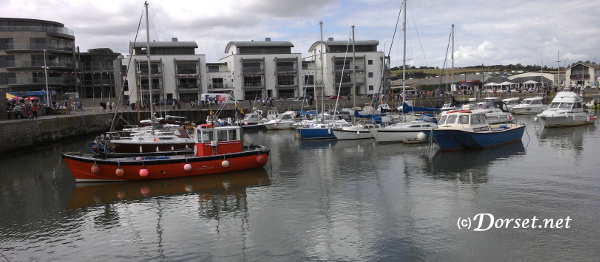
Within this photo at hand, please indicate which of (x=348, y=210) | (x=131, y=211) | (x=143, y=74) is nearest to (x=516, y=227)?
(x=348, y=210)

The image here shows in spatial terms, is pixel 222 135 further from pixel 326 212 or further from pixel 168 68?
pixel 168 68

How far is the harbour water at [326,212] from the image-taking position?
46.5ft

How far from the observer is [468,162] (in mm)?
28141

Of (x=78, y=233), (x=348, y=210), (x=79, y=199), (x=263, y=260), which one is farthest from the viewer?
(x=79, y=199)

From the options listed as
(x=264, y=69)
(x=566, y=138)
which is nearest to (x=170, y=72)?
(x=264, y=69)

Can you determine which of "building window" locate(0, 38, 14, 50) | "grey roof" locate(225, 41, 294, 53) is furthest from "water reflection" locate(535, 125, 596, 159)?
"building window" locate(0, 38, 14, 50)

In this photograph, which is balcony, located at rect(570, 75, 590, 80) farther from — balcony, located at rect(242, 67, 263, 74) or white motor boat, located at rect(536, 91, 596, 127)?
balcony, located at rect(242, 67, 263, 74)

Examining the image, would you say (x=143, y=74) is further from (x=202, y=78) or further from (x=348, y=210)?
(x=348, y=210)

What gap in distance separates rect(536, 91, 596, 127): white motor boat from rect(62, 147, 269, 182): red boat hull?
110 ft

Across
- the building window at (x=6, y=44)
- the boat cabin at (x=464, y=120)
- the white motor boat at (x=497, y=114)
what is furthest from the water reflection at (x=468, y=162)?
the building window at (x=6, y=44)

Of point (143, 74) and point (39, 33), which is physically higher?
point (39, 33)

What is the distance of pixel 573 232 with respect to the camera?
1484cm

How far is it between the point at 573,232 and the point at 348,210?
24.9 feet

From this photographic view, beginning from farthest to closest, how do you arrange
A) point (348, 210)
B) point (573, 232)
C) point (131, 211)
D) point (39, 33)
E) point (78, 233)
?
1. point (39, 33)
2. point (131, 211)
3. point (348, 210)
4. point (78, 233)
5. point (573, 232)
